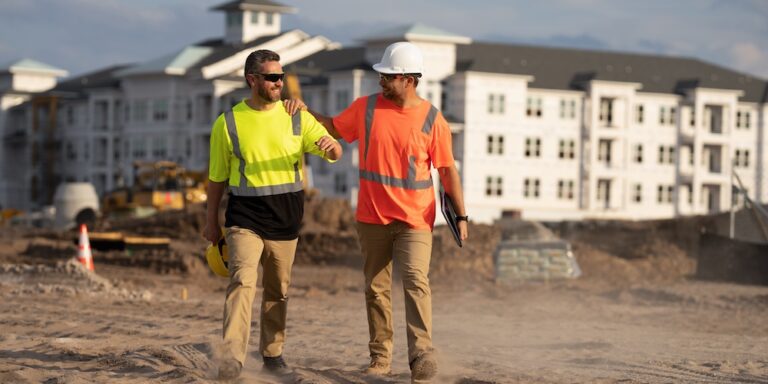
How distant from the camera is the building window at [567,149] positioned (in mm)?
74500

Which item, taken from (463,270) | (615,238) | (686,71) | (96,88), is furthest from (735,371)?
(96,88)

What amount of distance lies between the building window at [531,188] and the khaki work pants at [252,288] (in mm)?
64060

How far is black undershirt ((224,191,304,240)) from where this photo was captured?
9281mm

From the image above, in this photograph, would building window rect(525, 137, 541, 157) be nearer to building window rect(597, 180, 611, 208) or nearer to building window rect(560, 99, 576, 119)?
building window rect(560, 99, 576, 119)

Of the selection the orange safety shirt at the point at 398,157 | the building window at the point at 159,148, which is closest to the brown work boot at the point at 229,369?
the orange safety shirt at the point at 398,157

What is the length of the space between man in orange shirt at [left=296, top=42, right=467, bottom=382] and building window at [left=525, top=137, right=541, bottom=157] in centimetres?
6429

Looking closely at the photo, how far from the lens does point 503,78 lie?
72.1 metres

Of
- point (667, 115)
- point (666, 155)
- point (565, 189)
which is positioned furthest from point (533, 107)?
point (666, 155)

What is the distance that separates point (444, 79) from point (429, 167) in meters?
62.0

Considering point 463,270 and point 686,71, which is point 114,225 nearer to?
point 463,270

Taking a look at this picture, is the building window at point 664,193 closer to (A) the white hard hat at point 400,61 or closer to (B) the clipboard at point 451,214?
(B) the clipboard at point 451,214

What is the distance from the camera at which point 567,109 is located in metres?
74.6

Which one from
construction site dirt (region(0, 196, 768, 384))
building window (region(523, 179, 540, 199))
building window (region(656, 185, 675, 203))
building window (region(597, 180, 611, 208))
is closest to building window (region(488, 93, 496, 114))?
building window (region(523, 179, 540, 199))

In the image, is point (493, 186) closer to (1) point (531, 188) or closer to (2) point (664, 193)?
(1) point (531, 188)
